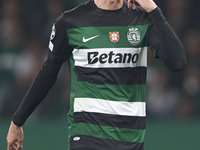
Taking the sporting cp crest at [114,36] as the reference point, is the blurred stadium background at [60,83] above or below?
below

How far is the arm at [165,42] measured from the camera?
143 inches

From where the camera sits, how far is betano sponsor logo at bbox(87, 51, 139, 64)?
149 inches

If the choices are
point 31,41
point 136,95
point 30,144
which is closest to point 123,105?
point 136,95

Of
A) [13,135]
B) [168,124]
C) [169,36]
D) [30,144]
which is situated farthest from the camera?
[168,124]

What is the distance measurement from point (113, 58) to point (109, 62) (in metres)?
0.04

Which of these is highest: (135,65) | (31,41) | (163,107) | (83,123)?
(135,65)

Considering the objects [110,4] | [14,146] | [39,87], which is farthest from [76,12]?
[14,146]

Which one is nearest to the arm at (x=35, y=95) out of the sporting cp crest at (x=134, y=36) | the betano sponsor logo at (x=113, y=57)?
the betano sponsor logo at (x=113, y=57)

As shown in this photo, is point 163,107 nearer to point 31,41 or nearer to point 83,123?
point 31,41

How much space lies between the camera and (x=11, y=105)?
753 cm

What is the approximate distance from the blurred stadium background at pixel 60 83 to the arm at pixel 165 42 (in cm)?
293

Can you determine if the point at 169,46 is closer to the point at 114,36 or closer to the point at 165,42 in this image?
the point at 165,42

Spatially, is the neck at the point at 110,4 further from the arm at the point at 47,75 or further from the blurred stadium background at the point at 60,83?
the blurred stadium background at the point at 60,83

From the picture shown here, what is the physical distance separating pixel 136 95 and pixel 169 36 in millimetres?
463
